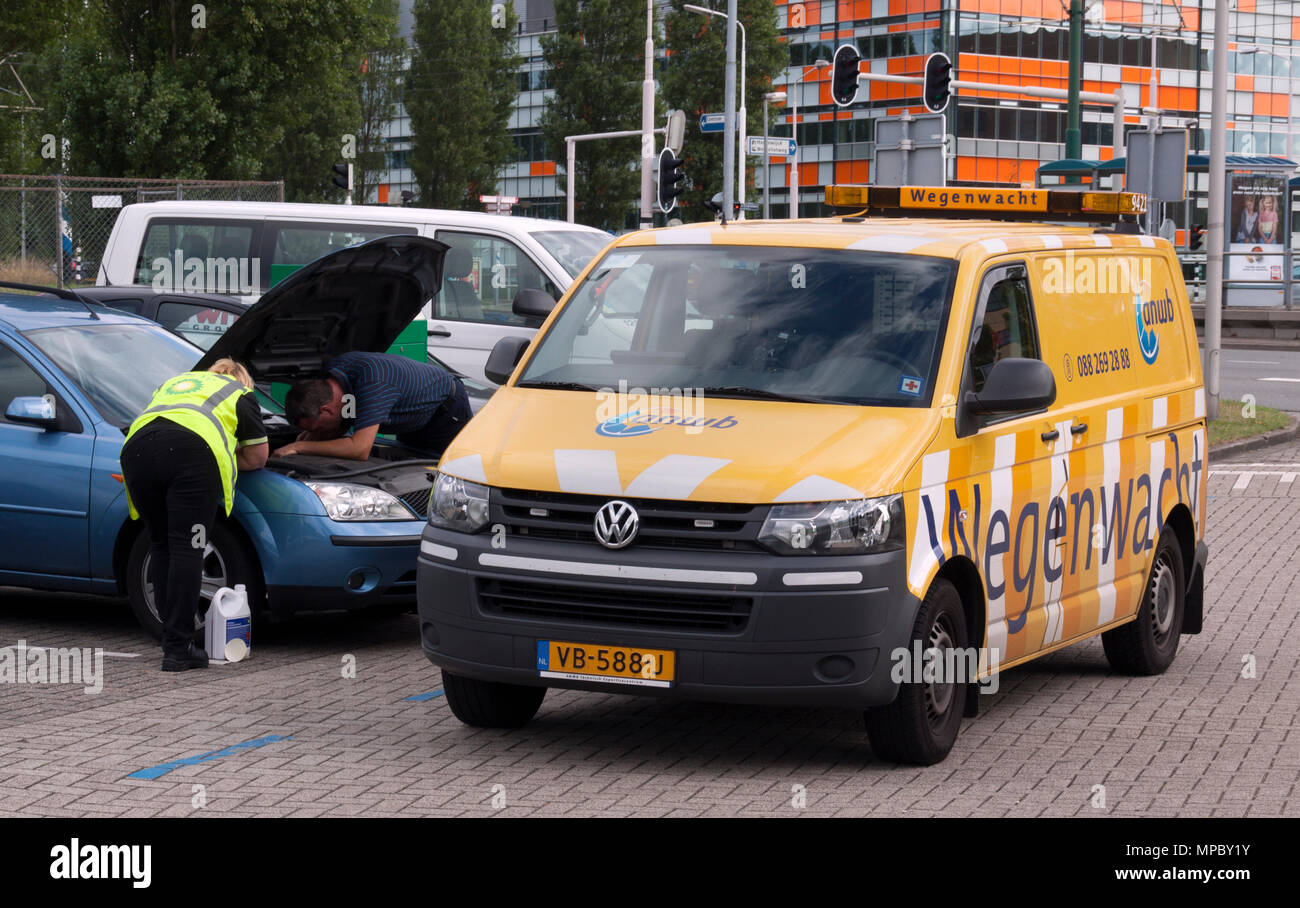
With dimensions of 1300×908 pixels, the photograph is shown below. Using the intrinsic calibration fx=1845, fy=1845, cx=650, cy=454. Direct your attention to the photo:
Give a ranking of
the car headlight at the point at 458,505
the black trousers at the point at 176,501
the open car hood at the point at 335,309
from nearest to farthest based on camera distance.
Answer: the car headlight at the point at 458,505
the black trousers at the point at 176,501
the open car hood at the point at 335,309

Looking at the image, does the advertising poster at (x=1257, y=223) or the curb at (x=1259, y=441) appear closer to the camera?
the curb at (x=1259, y=441)

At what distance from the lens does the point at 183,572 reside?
808cm

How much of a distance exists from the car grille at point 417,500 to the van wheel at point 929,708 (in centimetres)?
305

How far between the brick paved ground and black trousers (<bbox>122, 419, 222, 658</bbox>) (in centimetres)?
28

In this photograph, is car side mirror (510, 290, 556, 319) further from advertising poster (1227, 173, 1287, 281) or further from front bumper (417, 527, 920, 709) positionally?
advertising poster (1227, 173, 1287, 281)

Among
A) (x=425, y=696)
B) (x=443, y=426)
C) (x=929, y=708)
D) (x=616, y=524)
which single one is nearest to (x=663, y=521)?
(x=616, y=524)

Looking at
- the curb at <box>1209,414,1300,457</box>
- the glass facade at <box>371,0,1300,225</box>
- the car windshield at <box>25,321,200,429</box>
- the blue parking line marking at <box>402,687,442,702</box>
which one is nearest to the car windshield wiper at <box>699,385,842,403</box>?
the blue parking line marking at <box>402,687,442,702</box>

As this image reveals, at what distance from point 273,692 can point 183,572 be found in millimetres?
738

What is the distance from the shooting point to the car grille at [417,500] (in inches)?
344

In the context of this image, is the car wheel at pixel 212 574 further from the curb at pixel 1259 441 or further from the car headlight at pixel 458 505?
the curb at pixel 1259 441

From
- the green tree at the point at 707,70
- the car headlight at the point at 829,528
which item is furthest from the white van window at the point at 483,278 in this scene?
the green tree at the point at 707,70

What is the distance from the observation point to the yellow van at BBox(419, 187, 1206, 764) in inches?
237

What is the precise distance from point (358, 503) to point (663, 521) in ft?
9.36

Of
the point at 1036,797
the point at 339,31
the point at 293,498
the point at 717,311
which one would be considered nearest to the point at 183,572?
the point at 293,498
